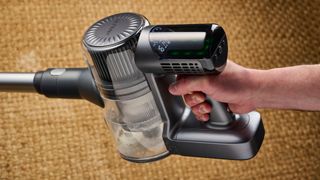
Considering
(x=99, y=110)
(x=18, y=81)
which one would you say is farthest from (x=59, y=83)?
(x=99, y=110)

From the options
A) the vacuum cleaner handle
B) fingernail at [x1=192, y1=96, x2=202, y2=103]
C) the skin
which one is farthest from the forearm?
the vacuum cleaner handle

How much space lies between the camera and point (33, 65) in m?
1.40

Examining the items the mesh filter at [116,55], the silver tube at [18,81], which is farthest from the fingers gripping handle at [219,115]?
the silver tube at [18,81]

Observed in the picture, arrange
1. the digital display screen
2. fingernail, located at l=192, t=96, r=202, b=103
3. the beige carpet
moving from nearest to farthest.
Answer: the digital display screen < fingernail, located at l=192, t=96, r=202, b=103 < the beige carpet

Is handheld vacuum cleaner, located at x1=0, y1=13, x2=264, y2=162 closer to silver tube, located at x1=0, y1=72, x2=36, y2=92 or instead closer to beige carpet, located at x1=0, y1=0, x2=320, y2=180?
silver tube, located at x1=0, y1=72, x2=36, y2=92

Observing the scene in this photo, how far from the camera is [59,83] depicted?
2.44 ft

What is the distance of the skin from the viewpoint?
0.67m

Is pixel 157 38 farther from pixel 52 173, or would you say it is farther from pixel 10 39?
pixel 10 39

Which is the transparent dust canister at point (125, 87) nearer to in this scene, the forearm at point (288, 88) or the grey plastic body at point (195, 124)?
the grey plastic body at point (195, 124)

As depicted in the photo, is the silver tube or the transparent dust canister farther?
the silver tube

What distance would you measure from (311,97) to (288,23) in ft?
2.56

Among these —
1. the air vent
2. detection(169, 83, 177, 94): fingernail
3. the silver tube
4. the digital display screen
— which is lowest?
the silver tube

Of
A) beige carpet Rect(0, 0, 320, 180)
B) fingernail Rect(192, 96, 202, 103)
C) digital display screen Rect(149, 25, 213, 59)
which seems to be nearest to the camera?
digital display screen Rect(149, 25, 213, 59)

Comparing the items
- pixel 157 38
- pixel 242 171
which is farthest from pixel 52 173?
pixel 157 38
